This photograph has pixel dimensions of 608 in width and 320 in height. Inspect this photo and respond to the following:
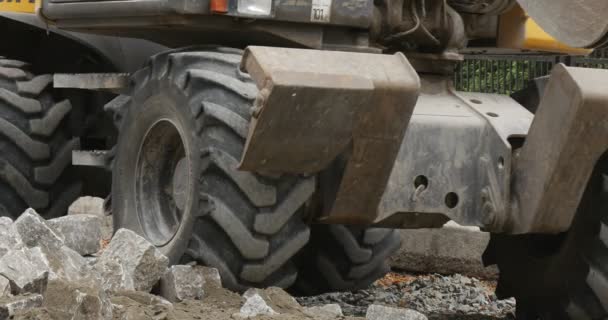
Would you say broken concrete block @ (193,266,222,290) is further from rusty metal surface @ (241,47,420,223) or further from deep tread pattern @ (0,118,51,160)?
deep tread pattern @ (0,118,51,160)

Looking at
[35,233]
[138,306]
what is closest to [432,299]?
[35,233]

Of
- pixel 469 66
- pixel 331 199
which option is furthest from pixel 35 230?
pixel 469 66

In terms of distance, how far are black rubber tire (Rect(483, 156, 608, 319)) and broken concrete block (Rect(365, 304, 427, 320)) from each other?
3.31 feet

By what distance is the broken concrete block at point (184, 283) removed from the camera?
20.6 ft

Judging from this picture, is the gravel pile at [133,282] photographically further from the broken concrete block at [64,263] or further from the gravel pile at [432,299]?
the gravel pile at [432,299]

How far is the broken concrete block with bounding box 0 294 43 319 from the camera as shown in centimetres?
496

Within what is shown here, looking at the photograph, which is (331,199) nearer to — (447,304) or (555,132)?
(555,132)

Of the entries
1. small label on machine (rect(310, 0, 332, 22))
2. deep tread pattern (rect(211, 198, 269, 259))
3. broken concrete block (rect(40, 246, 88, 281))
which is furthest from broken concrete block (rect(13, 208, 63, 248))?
small label on machine (rect(310, 0, 332, 22))

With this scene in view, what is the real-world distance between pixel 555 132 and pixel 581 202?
65cm

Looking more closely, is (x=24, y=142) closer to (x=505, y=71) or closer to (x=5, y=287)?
(x=5, y=287)

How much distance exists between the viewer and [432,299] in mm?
8469

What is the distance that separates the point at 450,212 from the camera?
260 inches

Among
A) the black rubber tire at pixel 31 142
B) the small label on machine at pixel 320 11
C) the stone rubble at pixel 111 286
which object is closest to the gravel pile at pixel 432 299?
the stone rubble at pixel 111 286

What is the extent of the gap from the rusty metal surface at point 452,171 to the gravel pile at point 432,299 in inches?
47.7
